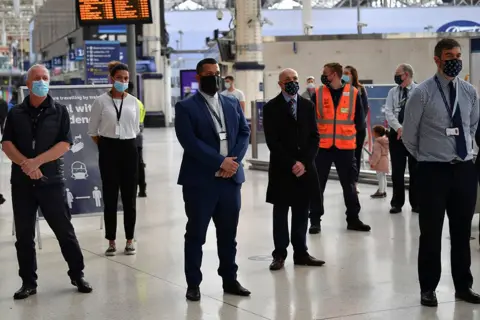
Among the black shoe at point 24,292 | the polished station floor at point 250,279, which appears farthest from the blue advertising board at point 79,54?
the black shoe at point 24,292

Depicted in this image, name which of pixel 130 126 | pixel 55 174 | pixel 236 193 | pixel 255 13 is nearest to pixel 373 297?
pixel 236 193

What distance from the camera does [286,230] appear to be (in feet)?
26.0

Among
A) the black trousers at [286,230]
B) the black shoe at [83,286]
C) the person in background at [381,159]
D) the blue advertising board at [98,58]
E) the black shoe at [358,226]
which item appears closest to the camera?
the black shoe at [83,286]

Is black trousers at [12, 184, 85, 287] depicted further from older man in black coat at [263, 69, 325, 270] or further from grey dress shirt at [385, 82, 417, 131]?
grey dress shirt at [385, 82, 417, 131]

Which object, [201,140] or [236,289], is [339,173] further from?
[201,140]

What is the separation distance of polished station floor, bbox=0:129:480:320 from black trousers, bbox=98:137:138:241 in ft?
1.25

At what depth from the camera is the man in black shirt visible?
6785 millimetres

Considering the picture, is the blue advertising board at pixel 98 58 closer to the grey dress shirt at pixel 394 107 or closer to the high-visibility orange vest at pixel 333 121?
the grey dress shirt at pixel 394 107

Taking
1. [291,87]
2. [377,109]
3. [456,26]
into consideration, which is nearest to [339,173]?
[291,87]

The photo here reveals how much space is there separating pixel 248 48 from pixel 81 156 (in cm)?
1850

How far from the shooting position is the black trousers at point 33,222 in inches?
269

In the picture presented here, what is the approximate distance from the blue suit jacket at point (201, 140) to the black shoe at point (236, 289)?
0.80m

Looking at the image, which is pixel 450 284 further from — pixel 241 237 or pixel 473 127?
pixel 241 237

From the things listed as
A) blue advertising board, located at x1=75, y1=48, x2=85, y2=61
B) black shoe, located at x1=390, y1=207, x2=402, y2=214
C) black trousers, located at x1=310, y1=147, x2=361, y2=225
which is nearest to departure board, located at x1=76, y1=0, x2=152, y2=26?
black trousers, located at x1=310, y1=147, x2=361, y2=225
